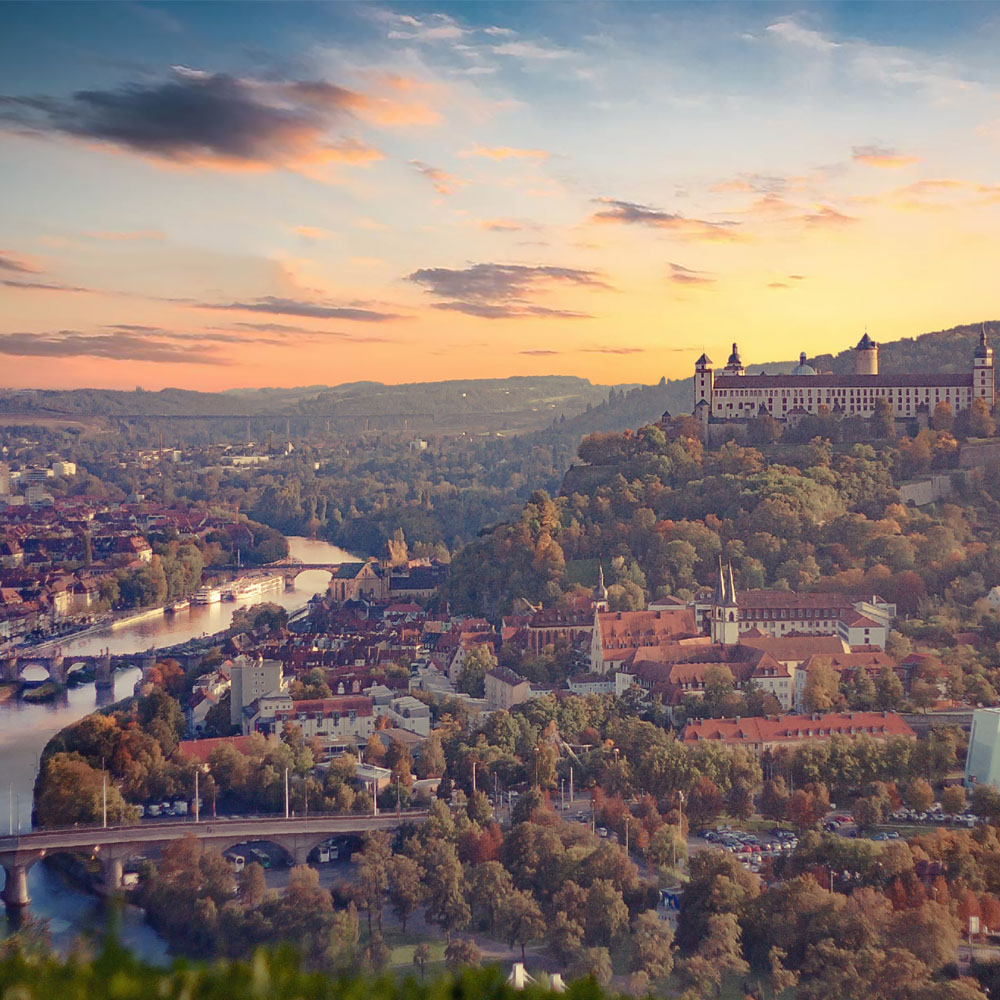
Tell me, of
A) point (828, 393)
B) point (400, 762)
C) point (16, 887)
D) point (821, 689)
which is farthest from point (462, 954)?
point (828, 393)

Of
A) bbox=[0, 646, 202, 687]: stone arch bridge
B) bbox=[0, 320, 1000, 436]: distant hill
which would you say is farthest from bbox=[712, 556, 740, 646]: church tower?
bbox=[0, 320, 1000, 436]: distant hill

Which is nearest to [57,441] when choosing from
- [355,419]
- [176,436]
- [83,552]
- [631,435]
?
[176,436]

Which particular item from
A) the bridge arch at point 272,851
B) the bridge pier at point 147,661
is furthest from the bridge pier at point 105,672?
the bridge arch at point 272,851

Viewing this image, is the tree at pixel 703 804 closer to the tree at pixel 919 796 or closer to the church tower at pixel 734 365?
the tree at pixel 919 796

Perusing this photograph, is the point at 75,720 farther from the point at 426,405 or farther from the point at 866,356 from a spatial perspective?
the point at 426,405

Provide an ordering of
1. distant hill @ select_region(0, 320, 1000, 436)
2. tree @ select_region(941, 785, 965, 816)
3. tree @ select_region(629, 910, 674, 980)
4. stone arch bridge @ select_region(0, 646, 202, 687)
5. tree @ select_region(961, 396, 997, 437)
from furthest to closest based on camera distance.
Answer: distant hill @ select_region(0, 320, 1000, 436) → tree @ select_region(961, 396, 997, 437) → stone arch bridge @ select_region(0, 646, 202, 687) → tree @ select_region(941, 785, 965, 816) → tree @ select_region(629, 910, 674, 980)

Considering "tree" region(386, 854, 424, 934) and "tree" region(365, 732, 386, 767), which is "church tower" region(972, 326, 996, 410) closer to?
"tree" region(365, 732, 386, 767)
